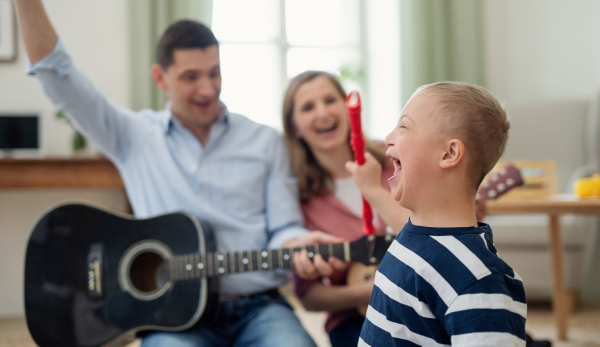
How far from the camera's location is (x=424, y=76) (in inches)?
147

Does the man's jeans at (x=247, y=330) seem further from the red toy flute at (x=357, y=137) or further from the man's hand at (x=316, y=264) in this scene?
the red toy flute at (x=357, y=137)

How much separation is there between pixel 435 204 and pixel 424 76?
10.3ft

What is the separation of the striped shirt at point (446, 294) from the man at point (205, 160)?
528mm

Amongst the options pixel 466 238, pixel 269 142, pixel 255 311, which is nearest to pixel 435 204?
pixel 466 238

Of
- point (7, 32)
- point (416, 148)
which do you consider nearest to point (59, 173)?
point (7, 32)

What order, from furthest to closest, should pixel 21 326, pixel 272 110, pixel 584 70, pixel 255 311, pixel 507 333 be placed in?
pixel 272 110
pixel 584 70
pixel 21 326
pixel 255 311
pixel 507 333

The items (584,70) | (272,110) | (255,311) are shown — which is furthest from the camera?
(272,110)

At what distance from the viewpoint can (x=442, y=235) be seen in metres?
0.72

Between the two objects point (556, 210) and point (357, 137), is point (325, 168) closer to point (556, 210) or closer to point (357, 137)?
point (357, 137)

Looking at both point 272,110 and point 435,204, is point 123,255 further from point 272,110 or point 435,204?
point 272,110

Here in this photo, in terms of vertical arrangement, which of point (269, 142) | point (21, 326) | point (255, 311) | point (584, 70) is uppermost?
point (584, 70)

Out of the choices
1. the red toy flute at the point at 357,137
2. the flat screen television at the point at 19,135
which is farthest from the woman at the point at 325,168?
the flat screen television at the point at 19,135

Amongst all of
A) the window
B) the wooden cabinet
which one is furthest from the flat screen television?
the window

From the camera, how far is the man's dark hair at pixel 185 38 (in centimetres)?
139
